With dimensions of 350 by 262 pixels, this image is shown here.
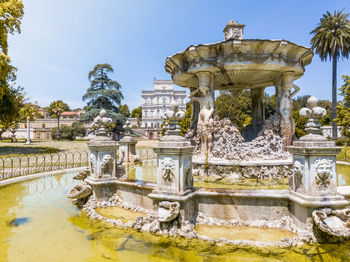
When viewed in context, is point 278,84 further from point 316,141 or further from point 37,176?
point 37,176

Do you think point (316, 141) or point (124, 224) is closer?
point (316, 141)

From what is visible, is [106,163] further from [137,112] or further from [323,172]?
[137,112]

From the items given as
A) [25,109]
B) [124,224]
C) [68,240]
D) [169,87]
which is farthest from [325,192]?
[169,87]

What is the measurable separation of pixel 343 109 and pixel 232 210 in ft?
69.9

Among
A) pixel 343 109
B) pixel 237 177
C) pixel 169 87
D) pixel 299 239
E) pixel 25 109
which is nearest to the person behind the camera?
pixel 299 239

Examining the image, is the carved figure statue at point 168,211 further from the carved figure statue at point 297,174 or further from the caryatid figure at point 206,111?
the caryatid figure at point 206,111

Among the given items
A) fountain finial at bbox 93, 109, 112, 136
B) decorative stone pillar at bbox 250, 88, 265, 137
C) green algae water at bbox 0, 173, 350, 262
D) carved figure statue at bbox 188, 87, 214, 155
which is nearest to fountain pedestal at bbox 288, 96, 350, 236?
green algae water at bbox 0, 173, 350, 262

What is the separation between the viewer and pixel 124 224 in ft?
14.2

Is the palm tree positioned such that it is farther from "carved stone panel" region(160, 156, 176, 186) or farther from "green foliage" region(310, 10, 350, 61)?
"carved stone panel" region(160, 156, 176, 186)

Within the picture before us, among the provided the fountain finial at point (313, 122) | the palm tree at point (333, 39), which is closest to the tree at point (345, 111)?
the palm tree at point (333, 39)

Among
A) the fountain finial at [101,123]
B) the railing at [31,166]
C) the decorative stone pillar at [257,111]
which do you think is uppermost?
the decorative stone pillar at [257,111]

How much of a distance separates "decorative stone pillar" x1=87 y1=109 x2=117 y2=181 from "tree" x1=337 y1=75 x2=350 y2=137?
21.0 metres

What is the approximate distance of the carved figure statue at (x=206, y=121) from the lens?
705cm

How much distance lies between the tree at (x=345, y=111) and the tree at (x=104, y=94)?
86.0ft
